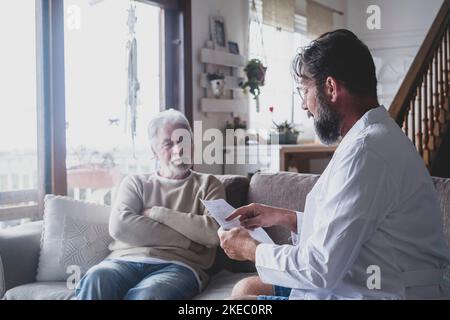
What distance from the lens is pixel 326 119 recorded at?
139 centimetres

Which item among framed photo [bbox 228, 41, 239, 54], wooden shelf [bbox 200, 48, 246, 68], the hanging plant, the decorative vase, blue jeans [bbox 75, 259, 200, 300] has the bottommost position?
blue jeans [bbox 75, 259, 200, 300]

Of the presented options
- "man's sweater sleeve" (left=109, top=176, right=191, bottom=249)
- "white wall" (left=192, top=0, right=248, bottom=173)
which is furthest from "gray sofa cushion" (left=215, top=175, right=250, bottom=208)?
"white wall" (left=192, top=0, right=248, bottom=173)

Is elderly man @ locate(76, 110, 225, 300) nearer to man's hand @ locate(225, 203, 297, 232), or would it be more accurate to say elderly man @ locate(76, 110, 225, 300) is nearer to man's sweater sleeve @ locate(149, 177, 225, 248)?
man's sweater sleeve @ locate(149, 177, 225, 248)

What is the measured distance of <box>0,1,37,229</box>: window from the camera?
9.61 feet

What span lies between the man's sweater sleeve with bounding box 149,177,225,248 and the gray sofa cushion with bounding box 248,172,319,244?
0.91 feet

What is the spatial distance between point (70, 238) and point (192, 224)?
1.84 ft

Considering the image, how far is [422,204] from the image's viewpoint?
4.21ft

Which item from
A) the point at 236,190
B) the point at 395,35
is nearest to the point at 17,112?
the point at 236,190

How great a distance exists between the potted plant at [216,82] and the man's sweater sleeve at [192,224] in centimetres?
214

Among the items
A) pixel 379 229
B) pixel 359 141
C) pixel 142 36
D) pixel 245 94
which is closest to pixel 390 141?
pixel 359 141

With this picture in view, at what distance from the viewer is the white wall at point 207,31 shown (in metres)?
4.22

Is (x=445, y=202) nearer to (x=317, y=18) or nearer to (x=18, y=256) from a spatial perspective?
(x=18, y=256)

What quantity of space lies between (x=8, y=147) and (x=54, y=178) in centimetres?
29

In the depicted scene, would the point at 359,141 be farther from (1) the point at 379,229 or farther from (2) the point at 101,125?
(2) the point at 101,125
